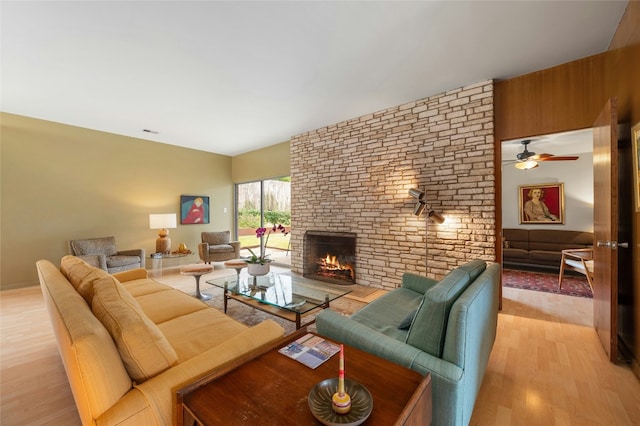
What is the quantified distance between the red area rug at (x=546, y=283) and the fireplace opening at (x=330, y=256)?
2617 mm

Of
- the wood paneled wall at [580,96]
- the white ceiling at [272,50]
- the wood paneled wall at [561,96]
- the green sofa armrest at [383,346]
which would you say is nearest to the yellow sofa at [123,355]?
the green sofa armrest at [383,346]

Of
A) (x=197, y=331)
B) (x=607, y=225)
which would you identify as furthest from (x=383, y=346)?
(x=607, y=225)

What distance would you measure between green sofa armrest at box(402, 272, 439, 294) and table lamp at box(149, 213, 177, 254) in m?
4.69

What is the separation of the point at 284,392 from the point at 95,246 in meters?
5.34

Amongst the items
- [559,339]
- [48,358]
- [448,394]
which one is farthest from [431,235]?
[48,358]

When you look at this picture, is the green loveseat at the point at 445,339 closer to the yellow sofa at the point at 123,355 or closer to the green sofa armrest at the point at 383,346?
the green sofa armrest at the point at 383,346

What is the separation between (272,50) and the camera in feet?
8.45

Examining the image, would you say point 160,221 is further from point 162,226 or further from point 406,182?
point 406,182

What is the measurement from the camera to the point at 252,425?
0.84 meters

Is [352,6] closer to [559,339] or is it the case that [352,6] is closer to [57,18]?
[57,18]

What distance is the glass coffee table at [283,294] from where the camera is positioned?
246 cm

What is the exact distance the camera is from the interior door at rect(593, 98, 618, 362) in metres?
2.07

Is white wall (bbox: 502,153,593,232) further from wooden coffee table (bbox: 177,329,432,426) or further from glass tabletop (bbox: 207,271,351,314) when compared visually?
wooden coffee table (bbox: 177,329,432,426)

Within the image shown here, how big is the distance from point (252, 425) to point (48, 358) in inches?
106
